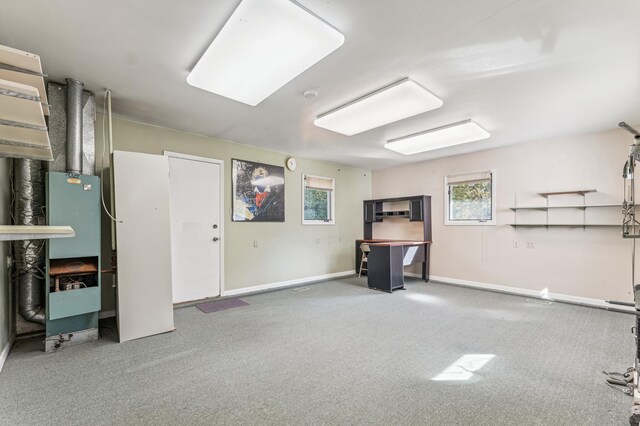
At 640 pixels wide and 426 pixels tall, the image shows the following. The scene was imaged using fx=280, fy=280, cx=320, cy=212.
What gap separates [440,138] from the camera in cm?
433

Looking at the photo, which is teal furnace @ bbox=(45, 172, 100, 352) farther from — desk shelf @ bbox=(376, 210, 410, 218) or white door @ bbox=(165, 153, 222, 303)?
desk shelf @ bbox=(376, 210, 410, 218)

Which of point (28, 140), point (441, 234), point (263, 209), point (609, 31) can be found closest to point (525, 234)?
point (441, 234)

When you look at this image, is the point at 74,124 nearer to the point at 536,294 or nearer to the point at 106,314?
the point at 106,314

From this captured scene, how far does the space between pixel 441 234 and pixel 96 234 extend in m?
5.77

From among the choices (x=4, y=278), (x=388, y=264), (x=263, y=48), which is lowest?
(x=388, y=264)

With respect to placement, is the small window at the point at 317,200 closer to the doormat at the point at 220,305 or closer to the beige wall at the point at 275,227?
the beige wall at the point at 275,227

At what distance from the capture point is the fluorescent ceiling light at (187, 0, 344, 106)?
180 centimetres

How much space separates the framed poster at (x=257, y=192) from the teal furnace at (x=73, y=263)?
2093mm

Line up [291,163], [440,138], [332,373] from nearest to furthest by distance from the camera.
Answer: [332,373] → [440,138] → [291,163]

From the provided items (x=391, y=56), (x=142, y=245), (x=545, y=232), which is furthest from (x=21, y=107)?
(x=545, y=232)

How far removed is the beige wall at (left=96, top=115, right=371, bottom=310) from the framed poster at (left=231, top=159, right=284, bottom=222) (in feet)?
0.35

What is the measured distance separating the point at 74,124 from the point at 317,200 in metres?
4.21

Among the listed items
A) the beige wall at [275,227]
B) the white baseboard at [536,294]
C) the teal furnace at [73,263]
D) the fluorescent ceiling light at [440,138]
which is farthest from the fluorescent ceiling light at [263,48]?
the white baseboard at [536,294]

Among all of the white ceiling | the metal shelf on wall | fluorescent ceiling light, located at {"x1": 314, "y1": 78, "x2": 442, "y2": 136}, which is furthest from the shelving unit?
the metal shelf on wall
